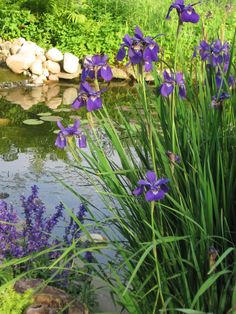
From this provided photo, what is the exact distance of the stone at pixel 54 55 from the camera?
Result: 8.46 m

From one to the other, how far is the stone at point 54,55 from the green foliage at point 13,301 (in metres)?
6.49

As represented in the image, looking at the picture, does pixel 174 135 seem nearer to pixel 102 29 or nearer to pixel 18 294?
pixel 18 294

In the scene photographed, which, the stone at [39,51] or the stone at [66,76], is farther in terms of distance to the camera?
the stone at [39,51]

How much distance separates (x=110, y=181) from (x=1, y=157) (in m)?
3.18

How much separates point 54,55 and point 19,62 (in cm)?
58

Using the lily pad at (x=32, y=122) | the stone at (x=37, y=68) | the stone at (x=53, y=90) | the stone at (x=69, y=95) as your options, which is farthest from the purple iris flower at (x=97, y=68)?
the stone at (x=37, y=68)

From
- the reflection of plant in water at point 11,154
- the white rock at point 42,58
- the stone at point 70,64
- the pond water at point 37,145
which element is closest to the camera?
the pond water at point 37,145

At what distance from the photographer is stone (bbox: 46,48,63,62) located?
27.8 ft

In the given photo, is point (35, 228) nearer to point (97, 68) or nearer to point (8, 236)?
point (8, 236)

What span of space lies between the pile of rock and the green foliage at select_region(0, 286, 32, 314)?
6009 mm

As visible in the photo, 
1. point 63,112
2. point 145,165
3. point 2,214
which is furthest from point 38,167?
point 145,165

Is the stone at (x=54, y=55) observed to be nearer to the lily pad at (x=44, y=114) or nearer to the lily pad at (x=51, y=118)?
the lily pad at (x=44, y=114)

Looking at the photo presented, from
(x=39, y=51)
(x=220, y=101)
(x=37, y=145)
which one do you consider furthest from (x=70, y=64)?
(x=220, y=101)

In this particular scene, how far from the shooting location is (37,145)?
5676 mm
